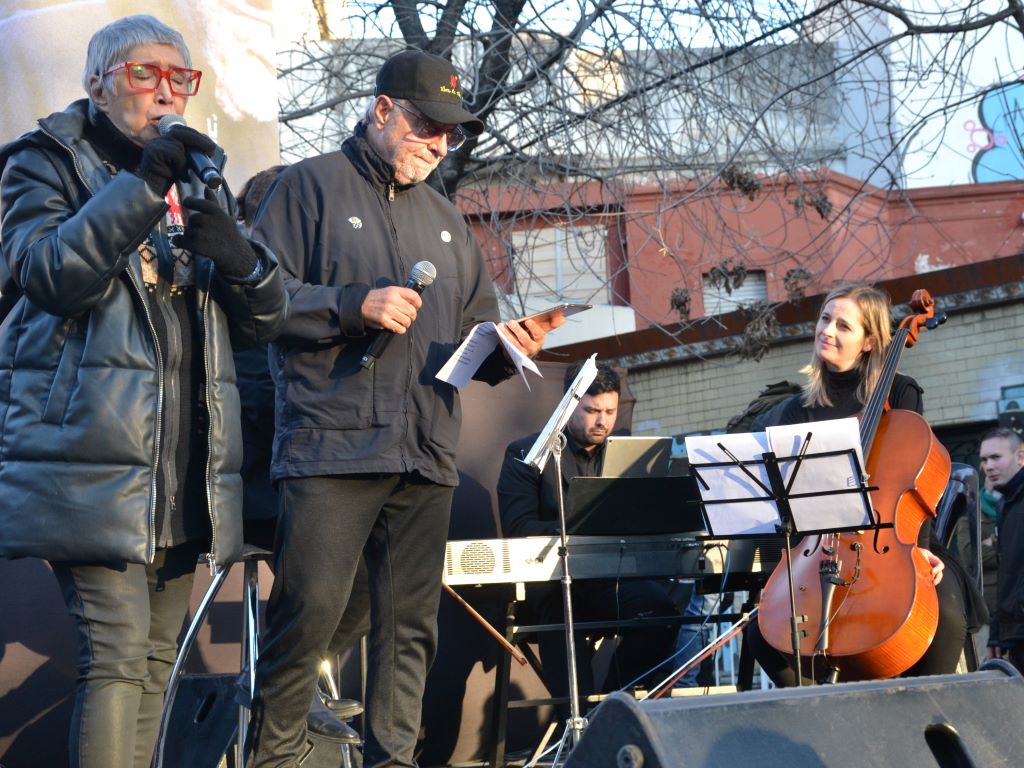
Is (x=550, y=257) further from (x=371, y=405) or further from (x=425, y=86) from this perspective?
(x=371, y=405)

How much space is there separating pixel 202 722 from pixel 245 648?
10.6 inches

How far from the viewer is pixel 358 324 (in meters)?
3.50

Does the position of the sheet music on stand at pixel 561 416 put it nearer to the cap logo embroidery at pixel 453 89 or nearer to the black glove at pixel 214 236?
the cap logo embroidery at pixel 453 89

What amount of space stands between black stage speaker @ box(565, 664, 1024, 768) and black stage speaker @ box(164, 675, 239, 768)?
2.04 metres

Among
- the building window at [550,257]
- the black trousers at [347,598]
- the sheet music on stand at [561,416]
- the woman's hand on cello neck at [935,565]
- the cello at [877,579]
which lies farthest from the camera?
the building window at [550,257]

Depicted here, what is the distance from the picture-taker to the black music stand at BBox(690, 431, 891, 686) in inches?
168

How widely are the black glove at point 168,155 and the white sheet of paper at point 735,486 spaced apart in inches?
86.8

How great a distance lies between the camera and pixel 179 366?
3.16 meters

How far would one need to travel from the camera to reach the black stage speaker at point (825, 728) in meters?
2.20

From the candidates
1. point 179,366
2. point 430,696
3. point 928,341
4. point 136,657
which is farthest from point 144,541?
point 928,341

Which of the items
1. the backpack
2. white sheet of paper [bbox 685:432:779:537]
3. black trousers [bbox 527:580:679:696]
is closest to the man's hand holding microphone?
white sheet of paper [bbox 685:432:779:537]

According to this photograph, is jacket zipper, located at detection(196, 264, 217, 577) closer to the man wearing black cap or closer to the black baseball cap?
the man wearing black cap

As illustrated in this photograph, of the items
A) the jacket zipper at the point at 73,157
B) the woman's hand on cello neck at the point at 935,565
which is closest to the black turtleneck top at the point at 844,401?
the woman's hand on cello neck at the point at 935,565

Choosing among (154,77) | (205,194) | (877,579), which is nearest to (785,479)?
(877,579)
